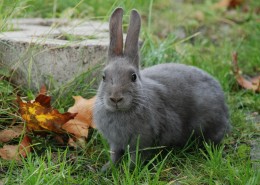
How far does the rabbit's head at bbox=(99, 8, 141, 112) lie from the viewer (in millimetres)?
3604

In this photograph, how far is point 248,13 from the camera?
314 inches

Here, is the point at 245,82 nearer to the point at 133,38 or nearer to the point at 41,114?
the point at 133,38

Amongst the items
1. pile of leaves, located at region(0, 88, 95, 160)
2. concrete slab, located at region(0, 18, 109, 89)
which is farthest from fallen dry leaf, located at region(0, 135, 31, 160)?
concrete slab, located at region(0, 18, 109, 89)

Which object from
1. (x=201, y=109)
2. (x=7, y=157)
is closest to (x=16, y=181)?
(x=7, y=157)

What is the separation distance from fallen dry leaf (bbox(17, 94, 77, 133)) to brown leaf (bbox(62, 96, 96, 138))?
142 mm

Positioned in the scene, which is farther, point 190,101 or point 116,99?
point 190,101

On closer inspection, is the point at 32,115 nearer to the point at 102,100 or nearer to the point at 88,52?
the point at 102,100

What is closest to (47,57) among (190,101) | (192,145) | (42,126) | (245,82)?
→ (42,126)

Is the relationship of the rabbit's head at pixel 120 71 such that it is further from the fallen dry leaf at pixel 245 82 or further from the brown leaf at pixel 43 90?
the fallen dry leaf at pixel 245 82

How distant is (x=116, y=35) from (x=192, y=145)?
1.08 meters

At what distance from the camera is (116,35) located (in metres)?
3.86

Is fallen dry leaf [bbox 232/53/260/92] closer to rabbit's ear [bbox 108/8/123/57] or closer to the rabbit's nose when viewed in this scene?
rabbit's ear [bbox 108/8/123/57]

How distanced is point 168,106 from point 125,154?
0.52 m

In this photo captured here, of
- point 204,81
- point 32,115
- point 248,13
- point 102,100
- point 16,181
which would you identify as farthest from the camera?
point 248,13
